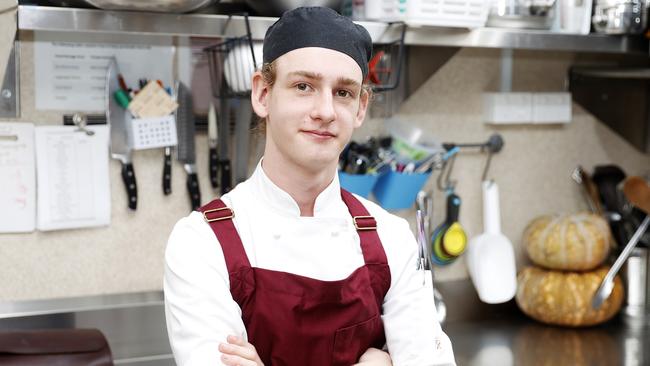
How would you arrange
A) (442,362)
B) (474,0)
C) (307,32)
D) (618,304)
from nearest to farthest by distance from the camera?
(307,32), (442,362), (474,0), (618,304)

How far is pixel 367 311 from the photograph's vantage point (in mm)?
1356

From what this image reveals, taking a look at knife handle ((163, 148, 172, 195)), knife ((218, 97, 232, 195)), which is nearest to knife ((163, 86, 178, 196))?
knife handle ((163, 148, 172, 195))

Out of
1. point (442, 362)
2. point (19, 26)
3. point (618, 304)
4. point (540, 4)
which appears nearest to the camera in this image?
point (442, 362)

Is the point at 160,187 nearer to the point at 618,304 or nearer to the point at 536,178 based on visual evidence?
the point at 536,178

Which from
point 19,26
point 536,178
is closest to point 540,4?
point 536,178

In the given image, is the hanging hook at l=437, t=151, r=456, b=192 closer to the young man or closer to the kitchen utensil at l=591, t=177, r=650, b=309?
the kitchen utensil at l=591, t=177, r=650, b=309

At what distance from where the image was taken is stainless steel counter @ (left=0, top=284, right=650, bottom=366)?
1.93 m

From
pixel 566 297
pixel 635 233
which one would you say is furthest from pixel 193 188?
pixel 635 233

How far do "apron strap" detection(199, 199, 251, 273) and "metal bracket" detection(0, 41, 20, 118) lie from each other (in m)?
0.75

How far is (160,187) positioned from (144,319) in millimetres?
290

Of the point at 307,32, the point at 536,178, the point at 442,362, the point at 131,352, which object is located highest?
the point at 307,32

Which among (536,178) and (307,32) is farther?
(536,178)

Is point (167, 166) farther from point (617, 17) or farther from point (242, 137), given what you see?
point (617, 17)

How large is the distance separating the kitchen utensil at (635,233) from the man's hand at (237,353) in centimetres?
128
